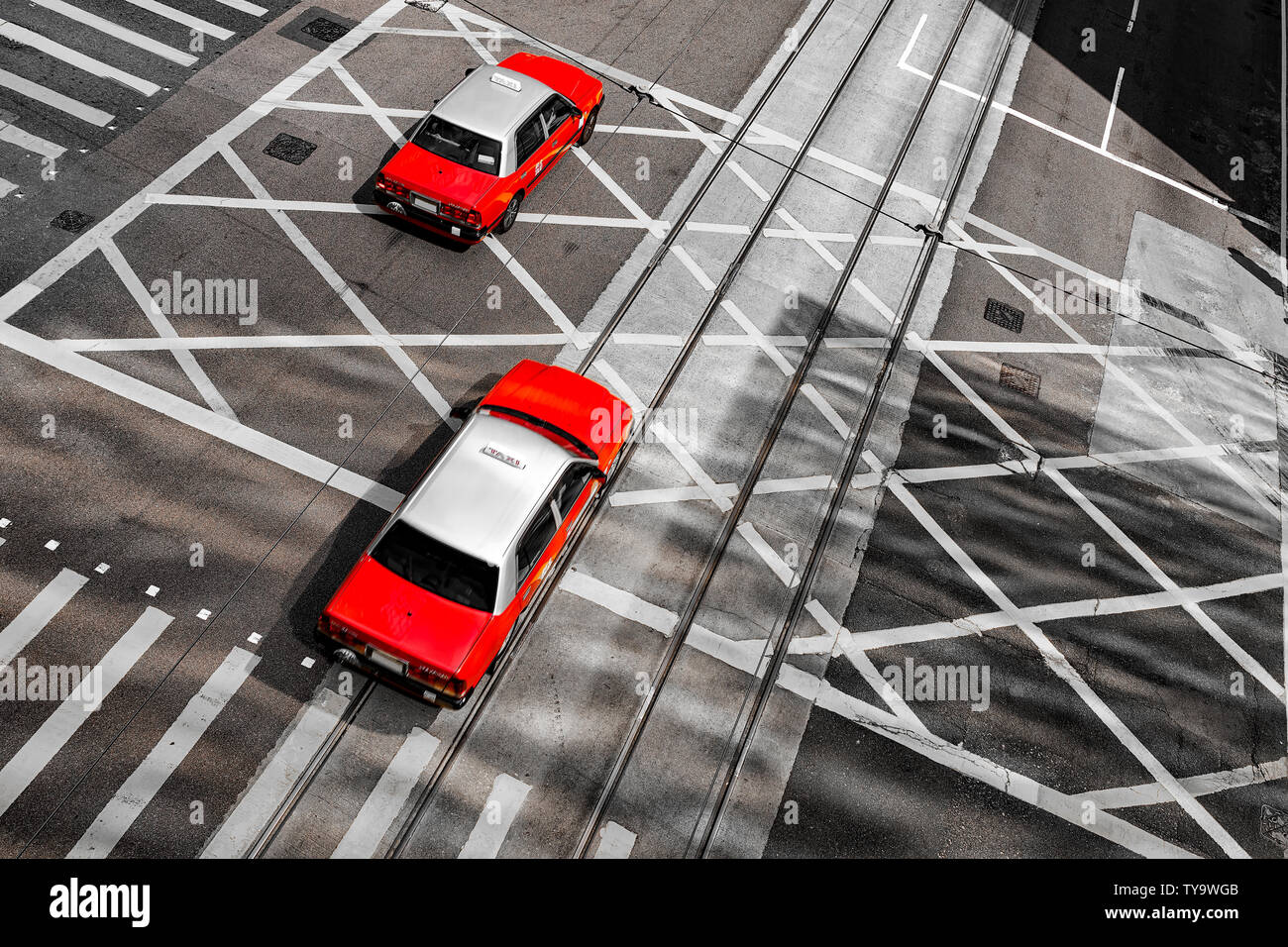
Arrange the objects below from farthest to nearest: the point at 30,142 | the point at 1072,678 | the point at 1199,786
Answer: the point at 30,142 → the point at 1072,678 → the point at 1199,786

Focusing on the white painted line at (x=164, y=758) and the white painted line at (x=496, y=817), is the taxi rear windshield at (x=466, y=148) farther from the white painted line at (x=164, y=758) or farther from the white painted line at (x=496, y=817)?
the white painted line at (x=496, y=817)

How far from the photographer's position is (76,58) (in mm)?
15352

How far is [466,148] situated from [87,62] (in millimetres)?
6941

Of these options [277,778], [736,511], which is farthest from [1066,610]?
[277,778]

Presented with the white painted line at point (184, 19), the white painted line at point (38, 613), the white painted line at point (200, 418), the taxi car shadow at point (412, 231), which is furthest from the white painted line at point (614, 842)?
the white painted line at point (184, 19)

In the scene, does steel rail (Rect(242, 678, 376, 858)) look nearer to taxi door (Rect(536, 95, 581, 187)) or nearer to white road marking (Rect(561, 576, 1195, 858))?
white road marking (Rect(561, 576, 1195, 858))

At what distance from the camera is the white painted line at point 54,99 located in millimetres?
14555

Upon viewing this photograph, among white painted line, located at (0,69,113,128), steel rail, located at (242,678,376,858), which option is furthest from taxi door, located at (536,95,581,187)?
steel rail, located at (242,678,376,858)

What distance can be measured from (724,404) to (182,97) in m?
10.2

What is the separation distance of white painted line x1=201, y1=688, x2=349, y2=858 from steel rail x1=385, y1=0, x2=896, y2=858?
1.18 metres

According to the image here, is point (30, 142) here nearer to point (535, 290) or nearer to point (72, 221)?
point (72, 221)

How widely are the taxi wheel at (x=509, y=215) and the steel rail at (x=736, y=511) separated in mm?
4901
